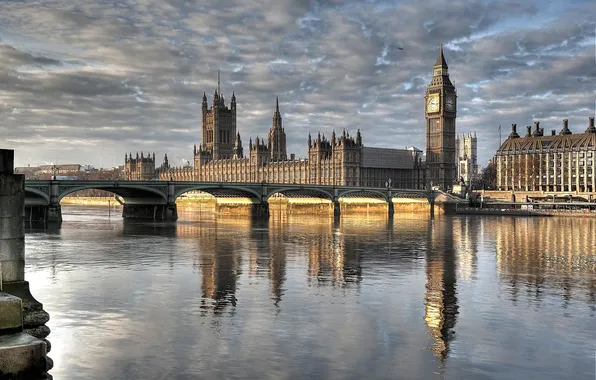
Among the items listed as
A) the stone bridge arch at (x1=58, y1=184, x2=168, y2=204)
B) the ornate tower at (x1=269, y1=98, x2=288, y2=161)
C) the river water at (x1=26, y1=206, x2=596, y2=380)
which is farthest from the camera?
the ornate tower at (x1=269, y1=98, x2=288, y2=161)

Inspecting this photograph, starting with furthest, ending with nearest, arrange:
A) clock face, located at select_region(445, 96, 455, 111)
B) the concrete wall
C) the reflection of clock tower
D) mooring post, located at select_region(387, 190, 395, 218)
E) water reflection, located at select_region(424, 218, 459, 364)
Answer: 1. clock face, located at select_region(445, 96, 455, 111)
2. the reflection of clock tower
3. mooring post, located at select_region(387, 190, 395, 218)
4. water reflection, located at select_region(424, 218, 459, 364)
5. the concrete wall

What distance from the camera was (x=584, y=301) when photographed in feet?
75.3

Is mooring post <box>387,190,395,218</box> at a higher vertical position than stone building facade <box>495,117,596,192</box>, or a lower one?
lower

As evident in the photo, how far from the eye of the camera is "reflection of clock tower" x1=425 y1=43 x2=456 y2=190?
15600 centimetres

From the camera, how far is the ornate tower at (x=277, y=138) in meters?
181

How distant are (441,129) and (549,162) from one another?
1030 inches

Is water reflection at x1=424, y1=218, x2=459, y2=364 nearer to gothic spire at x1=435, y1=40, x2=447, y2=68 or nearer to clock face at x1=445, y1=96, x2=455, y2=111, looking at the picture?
clock face at x1=445, y1=96, x2=455, y2=111

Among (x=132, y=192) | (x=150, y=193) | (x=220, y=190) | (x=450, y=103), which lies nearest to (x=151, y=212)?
(x=150, y=193)

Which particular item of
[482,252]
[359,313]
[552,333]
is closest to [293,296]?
[359,313]

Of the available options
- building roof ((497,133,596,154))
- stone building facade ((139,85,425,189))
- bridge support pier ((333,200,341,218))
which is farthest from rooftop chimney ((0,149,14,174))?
building roof ((497,133,596,154))

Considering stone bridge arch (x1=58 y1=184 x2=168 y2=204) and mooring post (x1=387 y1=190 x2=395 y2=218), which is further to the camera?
mooring post (x1=387 y1=190 x2=395 y2=218)

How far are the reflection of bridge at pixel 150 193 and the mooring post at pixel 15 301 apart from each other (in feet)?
186

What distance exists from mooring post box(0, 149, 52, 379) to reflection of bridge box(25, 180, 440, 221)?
56.7 meters

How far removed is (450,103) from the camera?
520 feet
